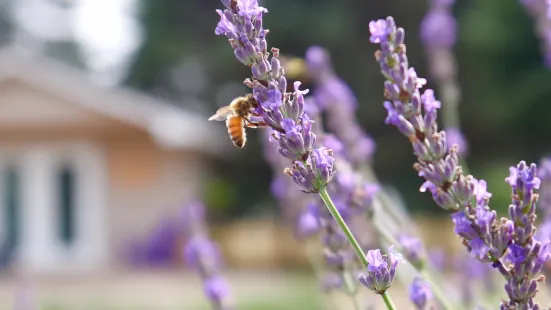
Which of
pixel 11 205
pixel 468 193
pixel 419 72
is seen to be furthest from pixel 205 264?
pixel 419 72

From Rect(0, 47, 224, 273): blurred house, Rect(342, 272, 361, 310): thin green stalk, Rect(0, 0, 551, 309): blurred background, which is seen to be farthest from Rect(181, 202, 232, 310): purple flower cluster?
Rect(0, 47, 224, 273): blurred house

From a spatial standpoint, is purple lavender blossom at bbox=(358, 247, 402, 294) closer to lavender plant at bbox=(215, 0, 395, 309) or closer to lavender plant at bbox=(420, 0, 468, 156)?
lavender plant at bbox=(215, 0, 395, 309)

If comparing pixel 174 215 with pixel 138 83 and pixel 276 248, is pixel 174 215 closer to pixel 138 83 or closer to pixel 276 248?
pixel 276 248

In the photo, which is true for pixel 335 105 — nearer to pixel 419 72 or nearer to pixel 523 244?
pixel 523 244

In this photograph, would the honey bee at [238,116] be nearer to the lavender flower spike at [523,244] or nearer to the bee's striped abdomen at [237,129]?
the bee's striped abdomen at [237,129]

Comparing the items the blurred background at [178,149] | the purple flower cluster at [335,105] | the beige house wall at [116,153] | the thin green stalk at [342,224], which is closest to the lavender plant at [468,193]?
the thin green stalk at [342,224]

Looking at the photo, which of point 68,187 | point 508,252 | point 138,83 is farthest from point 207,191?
point 508,252
